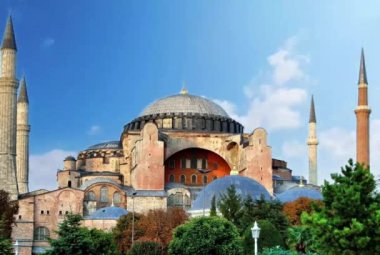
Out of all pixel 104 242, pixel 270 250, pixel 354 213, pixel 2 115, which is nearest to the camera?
pixel 354 213

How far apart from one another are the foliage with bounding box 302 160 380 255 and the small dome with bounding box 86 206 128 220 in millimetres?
24022

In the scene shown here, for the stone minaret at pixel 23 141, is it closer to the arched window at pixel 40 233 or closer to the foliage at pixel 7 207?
the arched window at pixel 40 233

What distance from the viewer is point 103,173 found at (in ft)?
153

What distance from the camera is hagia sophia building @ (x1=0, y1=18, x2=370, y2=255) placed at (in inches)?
1609

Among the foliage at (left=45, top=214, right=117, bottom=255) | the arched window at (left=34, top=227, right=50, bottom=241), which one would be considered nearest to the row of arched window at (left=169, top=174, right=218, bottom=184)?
the arched window at (left=34, top=227, right=50, bottom=241)

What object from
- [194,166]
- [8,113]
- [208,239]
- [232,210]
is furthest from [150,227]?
[194,166]

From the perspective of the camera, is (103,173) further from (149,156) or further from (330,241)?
(330,241)

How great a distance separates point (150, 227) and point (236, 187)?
20.2 ft

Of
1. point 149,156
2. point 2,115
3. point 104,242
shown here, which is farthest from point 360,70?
point 104,242

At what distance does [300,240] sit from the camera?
78.8 ft

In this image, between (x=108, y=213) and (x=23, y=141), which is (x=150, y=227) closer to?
(x=108, y=213)

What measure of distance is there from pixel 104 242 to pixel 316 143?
26899 mm

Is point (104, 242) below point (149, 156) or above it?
below

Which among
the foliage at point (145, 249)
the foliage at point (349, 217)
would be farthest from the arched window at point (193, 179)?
the foliage at point (349, 217)
